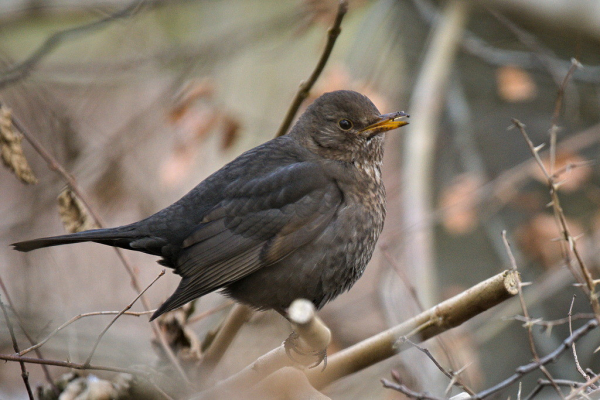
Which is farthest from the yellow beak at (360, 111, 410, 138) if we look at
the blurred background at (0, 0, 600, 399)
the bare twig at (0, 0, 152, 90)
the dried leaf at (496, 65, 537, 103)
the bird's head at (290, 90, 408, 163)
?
the dried leaf at (496, 65, 537, 103)

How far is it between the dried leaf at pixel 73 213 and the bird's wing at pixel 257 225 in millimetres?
715

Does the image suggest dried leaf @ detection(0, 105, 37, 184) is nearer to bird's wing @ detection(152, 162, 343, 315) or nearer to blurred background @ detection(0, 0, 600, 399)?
bird's wing @ detection(152, 162, 343, 315)

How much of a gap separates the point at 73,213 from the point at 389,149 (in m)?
5.04

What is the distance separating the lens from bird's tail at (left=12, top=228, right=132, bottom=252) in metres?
3.00

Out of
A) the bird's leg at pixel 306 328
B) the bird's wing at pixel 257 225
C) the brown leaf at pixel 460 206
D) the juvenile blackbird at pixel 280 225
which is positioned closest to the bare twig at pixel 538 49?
the brown leaf at pixel 460 206

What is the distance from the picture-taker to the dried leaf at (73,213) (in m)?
3.61

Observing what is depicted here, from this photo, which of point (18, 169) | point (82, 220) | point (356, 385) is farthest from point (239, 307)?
point (356, 385)

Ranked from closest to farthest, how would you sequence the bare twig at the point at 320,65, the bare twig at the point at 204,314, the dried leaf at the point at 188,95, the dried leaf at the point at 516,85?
the bare twig at the point at 320,65, the bare twig at the point at 204,314, the dried leaf at the point at 188,95, the dried leaf at the point at 516,85

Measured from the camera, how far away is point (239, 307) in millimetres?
3693

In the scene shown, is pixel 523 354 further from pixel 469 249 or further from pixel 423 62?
pixel 423 62

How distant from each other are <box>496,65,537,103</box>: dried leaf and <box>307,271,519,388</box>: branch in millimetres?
4619

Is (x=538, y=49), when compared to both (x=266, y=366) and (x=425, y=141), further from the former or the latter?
(x=266, y=366)

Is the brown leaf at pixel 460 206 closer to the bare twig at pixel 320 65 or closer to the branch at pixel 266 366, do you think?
the bare twig at pixel 320 65

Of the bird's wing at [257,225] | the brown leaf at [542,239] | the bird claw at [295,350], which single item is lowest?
the brown leaf at [542,239]
